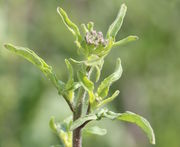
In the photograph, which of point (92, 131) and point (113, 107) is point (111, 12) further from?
point (92, 131)

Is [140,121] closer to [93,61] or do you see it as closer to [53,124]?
[93,61]

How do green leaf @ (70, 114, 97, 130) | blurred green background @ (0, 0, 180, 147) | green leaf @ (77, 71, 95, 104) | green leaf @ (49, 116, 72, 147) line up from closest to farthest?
green leaf @ (70, 114, 97, 130) → green leaf @ (77, 71, 95, 104) → green leaf @ (49, 116, 72, 147) → blurred green background @ (0, 0, 180, 147)

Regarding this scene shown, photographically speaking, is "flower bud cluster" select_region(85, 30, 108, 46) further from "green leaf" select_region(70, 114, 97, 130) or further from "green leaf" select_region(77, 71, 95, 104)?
"green leaf" select_region(70, 114, 97, 130)

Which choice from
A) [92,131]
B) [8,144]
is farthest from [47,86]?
[92,131]

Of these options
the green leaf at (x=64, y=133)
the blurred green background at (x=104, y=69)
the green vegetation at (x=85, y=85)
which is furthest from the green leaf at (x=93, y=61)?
the blurred green background at (x=104, y=69)

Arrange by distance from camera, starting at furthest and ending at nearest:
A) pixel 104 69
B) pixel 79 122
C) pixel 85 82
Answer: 1. pixel 104 69
2. pixel 85 82
3. pixel 79 122

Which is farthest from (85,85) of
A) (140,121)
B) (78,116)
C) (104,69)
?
(104,69)

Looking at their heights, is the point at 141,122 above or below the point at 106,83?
below

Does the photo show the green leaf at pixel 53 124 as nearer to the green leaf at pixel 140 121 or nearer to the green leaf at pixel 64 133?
the green leaf at pixel 64 133

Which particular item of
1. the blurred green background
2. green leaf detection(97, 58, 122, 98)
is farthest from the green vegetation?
the blurred green background
